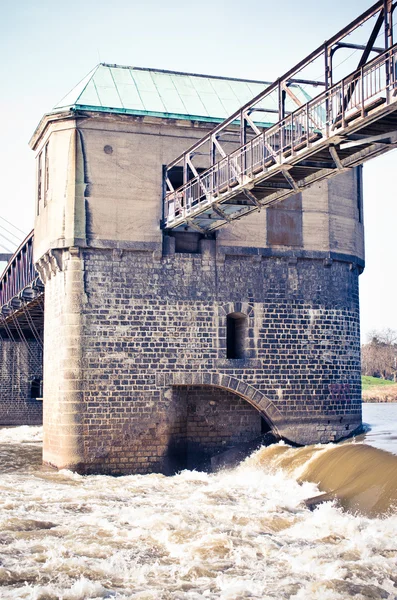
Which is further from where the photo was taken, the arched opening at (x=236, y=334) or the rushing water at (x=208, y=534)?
the arched opening at (x=236, y=334)

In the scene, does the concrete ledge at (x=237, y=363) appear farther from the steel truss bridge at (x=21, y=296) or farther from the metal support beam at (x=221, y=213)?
the steel truss bridge at (x=21, y=296)

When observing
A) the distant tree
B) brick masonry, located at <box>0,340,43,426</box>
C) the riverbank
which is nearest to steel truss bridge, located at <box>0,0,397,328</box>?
brick masonry, located at <box>0,340,43,426</box>

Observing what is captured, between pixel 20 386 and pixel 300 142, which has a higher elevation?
pixel 300 142

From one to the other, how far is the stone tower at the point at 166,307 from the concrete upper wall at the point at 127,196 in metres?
0.03

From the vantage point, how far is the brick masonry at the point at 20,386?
134 feet

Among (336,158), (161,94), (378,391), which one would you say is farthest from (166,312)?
(378,391)

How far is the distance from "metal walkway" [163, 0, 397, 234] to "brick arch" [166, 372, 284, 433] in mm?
3433

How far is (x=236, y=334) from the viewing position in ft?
68.2

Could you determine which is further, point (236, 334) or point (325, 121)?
point (236, 334)

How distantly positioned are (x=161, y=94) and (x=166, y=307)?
5698mm

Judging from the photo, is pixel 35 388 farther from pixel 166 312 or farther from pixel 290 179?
pixel 290 179

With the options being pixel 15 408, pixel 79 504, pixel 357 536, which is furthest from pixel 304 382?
pixel 15 408

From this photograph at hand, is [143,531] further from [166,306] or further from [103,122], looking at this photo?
[103,122]

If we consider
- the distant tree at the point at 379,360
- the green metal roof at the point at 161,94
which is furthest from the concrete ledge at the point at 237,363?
the distant tree at the point at 379,360
